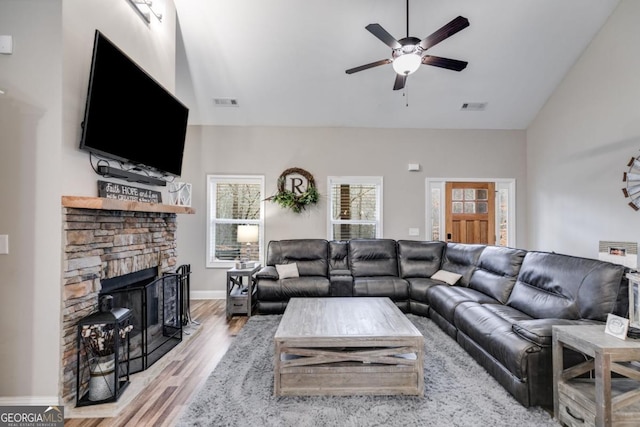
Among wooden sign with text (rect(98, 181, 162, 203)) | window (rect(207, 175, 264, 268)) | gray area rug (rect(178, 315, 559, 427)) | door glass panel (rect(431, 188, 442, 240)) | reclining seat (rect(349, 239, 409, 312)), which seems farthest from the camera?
door glass panel (rect(431, 188, 442, 240))

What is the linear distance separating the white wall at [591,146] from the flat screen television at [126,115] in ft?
17.2

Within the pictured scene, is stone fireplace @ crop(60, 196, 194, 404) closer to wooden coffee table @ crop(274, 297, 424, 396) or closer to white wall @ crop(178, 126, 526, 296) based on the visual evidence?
wooden coffee table @ crop(274, 297, 424, 396)

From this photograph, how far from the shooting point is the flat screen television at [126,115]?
7.02ft

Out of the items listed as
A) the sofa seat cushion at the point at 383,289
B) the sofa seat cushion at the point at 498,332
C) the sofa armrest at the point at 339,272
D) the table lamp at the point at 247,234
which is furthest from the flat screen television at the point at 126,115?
the sofa seat cushion at the point at 498,332

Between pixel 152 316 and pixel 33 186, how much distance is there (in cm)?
164

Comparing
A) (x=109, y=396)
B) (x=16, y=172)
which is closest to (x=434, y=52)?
(x=16, y=172)

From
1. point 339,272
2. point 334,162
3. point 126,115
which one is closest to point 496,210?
point 334,162

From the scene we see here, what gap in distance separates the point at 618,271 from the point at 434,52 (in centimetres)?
325

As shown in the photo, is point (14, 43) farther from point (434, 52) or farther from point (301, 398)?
point (434, 52)

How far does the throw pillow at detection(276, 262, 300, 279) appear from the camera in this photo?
4.20 metres

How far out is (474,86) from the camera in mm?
4543

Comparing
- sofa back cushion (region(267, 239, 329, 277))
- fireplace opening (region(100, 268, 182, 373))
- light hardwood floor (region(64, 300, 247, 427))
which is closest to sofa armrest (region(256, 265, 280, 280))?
sofa back cushion (region(267, 239, 329, 277))

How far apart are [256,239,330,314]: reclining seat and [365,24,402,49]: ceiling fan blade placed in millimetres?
2866

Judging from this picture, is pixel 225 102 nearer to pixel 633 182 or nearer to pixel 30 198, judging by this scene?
pixel 30 198
